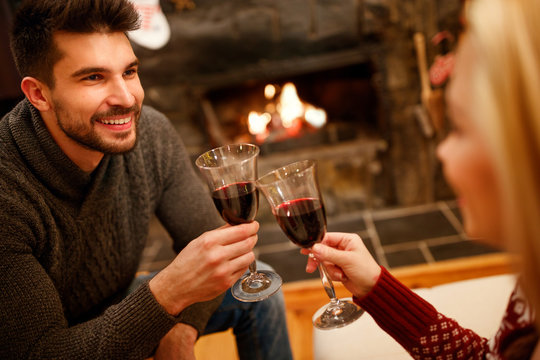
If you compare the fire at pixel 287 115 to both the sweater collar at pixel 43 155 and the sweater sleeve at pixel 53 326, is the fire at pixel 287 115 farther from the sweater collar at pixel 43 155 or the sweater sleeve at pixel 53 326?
the sweater sleeve at pixel 53 326

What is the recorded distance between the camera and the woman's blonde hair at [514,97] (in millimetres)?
552

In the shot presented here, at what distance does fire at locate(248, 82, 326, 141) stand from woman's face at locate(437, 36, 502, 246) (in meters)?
2.38

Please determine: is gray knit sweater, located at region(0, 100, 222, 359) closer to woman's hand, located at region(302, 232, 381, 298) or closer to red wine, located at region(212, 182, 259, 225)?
red wine, located at region(212, 182, 259, 225)

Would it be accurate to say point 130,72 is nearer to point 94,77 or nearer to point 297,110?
point 94,77

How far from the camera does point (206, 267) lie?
98 cm

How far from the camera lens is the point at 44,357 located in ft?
3.38

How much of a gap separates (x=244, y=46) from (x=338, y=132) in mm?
796

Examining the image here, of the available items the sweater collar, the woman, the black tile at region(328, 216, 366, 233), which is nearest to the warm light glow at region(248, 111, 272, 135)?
the black tile at region(328, 216, 366, 233)

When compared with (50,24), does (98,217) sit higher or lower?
lower

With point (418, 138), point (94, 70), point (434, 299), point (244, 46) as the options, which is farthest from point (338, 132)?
point (94, 70)

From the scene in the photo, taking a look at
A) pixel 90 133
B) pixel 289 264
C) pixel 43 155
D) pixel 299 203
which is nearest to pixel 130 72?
pixel 90 133

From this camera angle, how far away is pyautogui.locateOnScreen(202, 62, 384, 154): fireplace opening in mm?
2982

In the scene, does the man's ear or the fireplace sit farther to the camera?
the fireplace

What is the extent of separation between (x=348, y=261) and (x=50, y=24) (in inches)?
37.1
